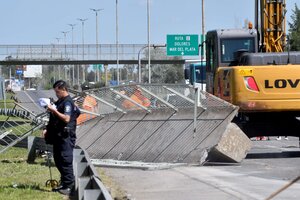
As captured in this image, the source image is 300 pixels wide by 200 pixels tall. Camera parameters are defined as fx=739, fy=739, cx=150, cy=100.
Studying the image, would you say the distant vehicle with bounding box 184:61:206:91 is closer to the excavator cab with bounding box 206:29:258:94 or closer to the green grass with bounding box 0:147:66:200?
the excavator cab with bounding box 206:29:258:94

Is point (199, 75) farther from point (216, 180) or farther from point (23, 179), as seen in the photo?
point (23, 179)

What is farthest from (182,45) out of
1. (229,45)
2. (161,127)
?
(161,127)

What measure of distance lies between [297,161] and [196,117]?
2.85 meters

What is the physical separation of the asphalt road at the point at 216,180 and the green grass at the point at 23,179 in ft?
4.66

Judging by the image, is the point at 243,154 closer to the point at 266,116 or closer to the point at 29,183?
the point at 266,116

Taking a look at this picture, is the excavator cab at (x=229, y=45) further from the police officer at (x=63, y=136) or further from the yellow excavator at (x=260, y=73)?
the police officer at (x=63, y=136)

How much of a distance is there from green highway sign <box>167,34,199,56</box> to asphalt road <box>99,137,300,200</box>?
31.0m

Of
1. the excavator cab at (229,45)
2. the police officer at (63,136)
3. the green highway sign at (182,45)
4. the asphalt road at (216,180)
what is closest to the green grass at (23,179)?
the police officer at (63,136)

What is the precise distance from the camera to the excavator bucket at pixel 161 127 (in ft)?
57.5

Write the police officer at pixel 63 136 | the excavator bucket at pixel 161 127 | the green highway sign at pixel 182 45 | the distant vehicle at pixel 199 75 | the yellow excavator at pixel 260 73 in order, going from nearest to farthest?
the police officer at pixel 63 136 < the excavator bucket at pixel 161 127 < the yellow excavator at pixel 260 73 < the distant vehicle at pixel 199 75 < the green highway sign at pixel 182 45

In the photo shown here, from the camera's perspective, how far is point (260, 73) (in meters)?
18.7

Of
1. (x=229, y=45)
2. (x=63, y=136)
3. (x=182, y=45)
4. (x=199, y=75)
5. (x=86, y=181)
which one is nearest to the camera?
(x=86, y=181)

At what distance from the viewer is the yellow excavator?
61.2 ft

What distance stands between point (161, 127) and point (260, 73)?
285cm
